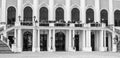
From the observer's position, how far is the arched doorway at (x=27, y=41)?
55591 millimetres

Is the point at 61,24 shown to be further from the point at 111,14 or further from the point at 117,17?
the point at 117,17

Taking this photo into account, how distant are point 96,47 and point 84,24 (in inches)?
215

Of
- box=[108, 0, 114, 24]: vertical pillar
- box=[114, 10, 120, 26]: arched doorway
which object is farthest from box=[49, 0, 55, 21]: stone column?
box=[114, 10, 120, 26]: arched doorway

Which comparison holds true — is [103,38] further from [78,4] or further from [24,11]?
[24,11]

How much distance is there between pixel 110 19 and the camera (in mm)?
60312

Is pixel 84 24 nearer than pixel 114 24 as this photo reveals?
Yes

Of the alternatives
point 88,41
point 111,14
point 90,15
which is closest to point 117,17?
point 111,14

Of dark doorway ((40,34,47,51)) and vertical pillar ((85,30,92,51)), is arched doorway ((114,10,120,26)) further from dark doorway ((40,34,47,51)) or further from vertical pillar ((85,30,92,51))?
dark doorway ((40,34,47,51))

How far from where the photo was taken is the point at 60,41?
2242 inches

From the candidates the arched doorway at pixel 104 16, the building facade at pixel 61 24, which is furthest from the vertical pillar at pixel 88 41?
the arched doorway at pixel 104 16

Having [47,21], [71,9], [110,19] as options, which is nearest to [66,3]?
[71,9]

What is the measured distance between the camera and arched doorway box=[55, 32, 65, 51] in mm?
56625

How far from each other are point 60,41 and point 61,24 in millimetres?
3435

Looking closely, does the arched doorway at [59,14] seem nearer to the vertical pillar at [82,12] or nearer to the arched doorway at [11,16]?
the vertical pillar at [82,12]
